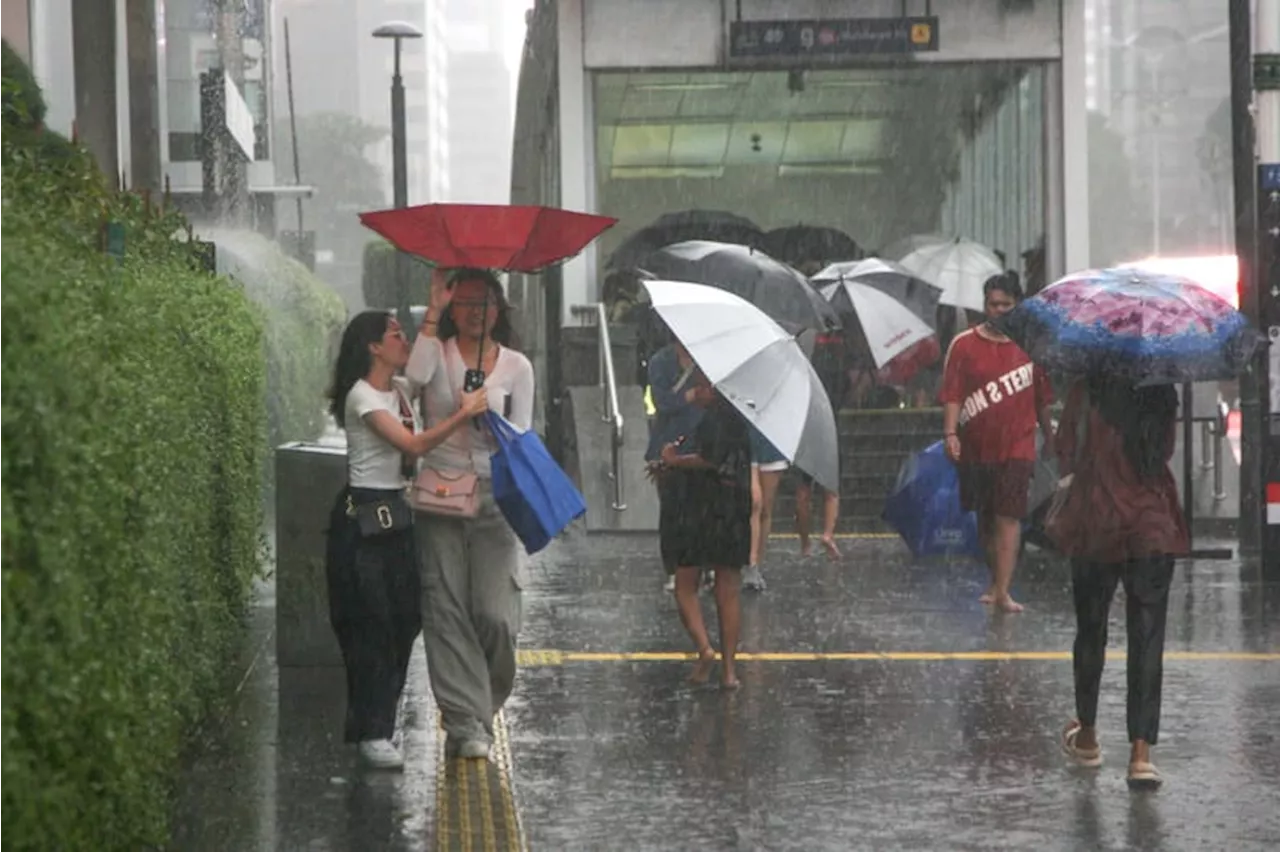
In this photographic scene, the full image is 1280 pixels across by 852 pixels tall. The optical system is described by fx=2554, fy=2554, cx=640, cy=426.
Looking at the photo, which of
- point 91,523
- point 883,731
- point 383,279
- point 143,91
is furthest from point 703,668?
point 383,279

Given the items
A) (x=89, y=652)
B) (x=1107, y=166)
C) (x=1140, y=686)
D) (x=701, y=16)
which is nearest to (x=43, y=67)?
(x=701, y=16)

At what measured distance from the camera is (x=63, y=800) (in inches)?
223

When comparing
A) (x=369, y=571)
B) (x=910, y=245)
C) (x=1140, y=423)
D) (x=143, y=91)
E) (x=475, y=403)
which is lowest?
(x=369, y=571)

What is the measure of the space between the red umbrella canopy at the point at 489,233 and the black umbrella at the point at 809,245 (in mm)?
22528

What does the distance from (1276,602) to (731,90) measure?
20509 millimetres

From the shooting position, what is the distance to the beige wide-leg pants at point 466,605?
31.1 ft

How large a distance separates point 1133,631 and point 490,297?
2642mm

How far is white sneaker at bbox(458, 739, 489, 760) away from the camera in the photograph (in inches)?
372

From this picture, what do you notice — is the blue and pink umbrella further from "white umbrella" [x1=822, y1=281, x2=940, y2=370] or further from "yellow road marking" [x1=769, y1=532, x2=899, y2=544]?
"white umbrella" [x1=822, y1=281, x2=940, y2=370]

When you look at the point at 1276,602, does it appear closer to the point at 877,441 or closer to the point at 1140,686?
the point at 1140,686

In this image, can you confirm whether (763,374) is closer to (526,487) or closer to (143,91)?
(526,487)

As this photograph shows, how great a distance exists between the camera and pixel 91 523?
240 inches

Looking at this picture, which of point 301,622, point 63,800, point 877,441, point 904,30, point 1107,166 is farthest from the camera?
point 1107,166

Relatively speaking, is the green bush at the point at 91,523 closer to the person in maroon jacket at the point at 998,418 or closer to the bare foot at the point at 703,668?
the bare foot at the point at 703,668
